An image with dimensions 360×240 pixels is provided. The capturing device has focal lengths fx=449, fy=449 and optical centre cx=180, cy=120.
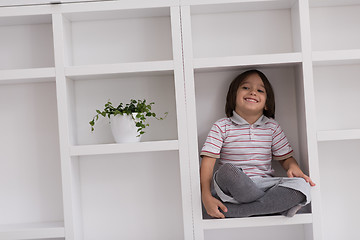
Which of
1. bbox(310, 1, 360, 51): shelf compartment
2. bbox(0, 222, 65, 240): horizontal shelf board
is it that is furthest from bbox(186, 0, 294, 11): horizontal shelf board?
bbox(0, 222, 65, 240): horizontal shelf board

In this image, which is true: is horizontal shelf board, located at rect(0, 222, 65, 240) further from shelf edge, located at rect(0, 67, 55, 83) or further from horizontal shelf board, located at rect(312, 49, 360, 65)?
horizontal shelf board, located at rect(312, 49, 360, 65)

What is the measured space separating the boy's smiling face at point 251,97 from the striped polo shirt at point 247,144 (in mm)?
33

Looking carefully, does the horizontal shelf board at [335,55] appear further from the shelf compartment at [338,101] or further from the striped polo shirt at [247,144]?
the striped polo shirt at [247,144]

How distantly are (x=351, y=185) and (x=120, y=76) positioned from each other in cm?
107

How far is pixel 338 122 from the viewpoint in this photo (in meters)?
1.89

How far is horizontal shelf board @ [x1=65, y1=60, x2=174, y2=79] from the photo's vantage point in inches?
67.0

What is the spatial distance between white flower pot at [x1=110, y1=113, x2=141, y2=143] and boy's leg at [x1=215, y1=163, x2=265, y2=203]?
0.37m

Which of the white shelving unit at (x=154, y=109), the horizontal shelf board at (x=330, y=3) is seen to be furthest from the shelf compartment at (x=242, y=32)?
the horizontal shelf board at (x=330, y=3)

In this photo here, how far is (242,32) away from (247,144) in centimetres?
48

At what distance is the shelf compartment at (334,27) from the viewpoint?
1.90m

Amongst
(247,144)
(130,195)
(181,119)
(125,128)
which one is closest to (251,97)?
(247,144)

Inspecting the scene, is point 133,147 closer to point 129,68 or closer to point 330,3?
point 129,68

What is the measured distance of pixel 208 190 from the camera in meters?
1.70

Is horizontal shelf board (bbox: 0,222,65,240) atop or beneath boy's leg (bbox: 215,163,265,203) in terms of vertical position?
beneath
